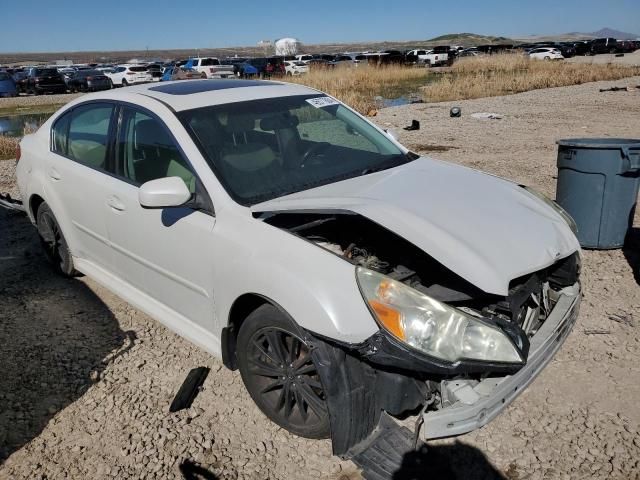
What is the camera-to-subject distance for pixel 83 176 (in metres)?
3.85

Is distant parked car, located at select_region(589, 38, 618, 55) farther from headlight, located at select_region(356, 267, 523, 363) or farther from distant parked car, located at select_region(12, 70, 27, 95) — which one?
headlight, located at select_region(356, 267, 523, 363)

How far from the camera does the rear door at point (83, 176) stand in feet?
12.2

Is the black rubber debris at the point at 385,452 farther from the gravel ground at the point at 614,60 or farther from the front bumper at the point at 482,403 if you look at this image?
the gravel ground at the point at 614,60

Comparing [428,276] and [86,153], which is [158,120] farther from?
[428,276]

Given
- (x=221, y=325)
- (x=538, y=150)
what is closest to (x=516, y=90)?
(x=538, y=150)

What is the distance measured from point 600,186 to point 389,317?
3.48 metres

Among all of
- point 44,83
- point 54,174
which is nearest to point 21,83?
point 44,83

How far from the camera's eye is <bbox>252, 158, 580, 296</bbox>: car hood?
2.39 m

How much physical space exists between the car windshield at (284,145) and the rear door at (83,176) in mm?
874

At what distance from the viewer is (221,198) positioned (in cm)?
288

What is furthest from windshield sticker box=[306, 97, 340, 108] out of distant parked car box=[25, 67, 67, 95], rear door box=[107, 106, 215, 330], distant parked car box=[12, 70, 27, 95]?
distant parked car box=[12, 70, 27, 95]

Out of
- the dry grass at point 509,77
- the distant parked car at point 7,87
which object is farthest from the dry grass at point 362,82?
the distant parked car at point 7,87

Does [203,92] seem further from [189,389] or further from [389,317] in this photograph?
[389,317]

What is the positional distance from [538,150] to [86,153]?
8.00m
